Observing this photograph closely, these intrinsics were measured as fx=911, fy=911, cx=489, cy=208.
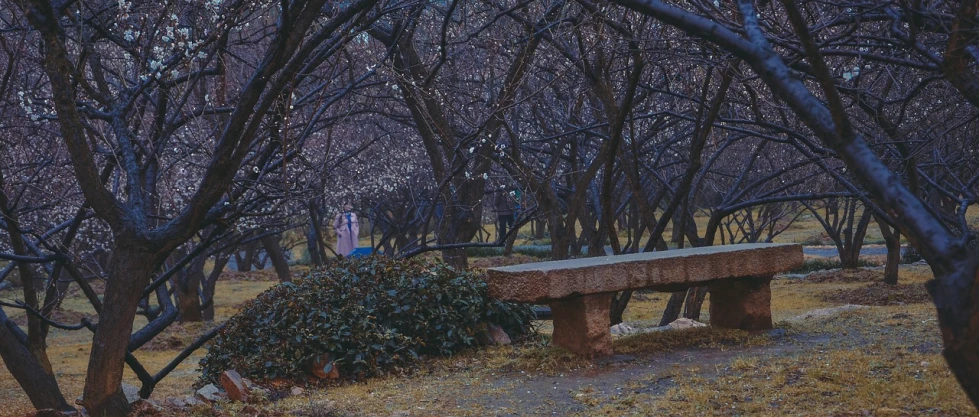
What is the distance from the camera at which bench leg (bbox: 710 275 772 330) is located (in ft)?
27.7

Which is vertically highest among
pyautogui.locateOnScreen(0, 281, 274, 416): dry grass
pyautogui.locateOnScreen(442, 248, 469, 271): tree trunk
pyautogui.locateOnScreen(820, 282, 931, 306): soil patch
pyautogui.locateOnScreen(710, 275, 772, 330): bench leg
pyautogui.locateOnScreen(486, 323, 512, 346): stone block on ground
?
pyautogui.locateOnScreen(442, 248, 469, 271): tree trunk

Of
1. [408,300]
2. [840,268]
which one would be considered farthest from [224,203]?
[840,268]

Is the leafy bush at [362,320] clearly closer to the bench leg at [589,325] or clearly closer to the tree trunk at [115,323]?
the bench leg at [589,325]

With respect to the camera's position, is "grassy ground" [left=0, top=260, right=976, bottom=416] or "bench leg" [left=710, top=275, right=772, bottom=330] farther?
"bench leg" [left=710, top=275, right=772, bottom=330]

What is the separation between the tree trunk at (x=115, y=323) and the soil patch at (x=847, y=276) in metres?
14.6

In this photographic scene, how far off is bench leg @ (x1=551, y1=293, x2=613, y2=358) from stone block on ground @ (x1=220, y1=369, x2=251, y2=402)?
2.65m

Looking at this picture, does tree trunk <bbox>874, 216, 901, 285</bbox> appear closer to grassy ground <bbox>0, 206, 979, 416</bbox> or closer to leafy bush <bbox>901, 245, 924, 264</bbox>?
leafy bush <bbox>901, 245, 924, 264</bbox>

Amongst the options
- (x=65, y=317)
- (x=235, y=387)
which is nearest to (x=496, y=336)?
(x=235, y=387)

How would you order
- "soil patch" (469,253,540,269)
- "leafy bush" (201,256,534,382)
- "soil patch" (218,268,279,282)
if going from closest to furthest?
"leafy bush" (201,256,534,382) < "soil patch" (469,253,540,269) < "soil patch" (218,268,279,282)

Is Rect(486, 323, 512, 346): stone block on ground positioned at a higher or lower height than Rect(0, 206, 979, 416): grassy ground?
higher

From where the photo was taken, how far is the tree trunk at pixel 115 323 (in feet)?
18.5

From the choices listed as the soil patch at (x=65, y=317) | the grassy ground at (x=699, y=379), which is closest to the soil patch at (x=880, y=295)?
the grassy ground at (x=699, y=379)

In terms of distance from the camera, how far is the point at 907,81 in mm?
10031

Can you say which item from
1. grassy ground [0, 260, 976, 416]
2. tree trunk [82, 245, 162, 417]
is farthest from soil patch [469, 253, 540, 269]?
tree trunk [82, 245, 162, 417]
